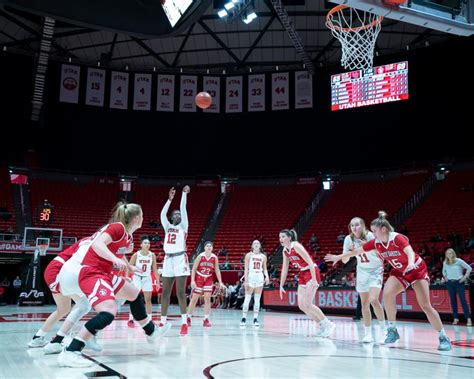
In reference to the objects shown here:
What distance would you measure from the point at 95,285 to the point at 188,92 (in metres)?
25.3

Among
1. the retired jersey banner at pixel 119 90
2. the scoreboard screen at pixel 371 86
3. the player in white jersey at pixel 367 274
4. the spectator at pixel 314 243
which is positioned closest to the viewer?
the player in white jersey at pixel 367 274

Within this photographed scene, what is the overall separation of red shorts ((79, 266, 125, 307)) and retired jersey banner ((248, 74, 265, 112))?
24.8 metres

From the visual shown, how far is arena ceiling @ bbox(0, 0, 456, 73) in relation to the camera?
24.9m

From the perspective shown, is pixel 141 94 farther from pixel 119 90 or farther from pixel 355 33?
pixel 355 33

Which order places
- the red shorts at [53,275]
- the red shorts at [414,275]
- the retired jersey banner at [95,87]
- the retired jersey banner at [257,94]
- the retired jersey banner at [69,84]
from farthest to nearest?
the retired jersey banner at [257,94], the retired jersey banner at [95,87], the retired jersey banner at [69,84], the red shorts at [414,275], the red shorts at [53,275]

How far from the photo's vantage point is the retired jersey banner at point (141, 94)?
28906 mm

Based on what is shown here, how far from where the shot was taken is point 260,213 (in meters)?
28.2

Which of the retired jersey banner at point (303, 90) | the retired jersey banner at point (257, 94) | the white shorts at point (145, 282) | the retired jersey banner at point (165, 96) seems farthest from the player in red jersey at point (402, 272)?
the retired jersey banner at point (165, 96)

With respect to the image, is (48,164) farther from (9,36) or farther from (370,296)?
(370,296)

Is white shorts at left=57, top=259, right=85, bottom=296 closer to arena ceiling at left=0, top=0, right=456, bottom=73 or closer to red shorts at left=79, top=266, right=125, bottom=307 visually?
red shorts at left=79, top=266, right=125, bottom=307

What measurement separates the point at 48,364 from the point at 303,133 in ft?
85.5

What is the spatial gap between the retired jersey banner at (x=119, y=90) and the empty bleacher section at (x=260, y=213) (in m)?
8.42

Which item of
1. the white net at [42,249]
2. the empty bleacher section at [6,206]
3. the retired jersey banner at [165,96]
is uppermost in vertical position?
the retired jersey banner at [165,96]

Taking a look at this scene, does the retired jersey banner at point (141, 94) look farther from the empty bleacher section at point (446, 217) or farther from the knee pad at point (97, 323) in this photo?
the knee pad at point (97, 323)
